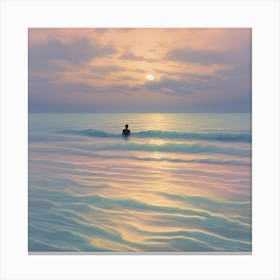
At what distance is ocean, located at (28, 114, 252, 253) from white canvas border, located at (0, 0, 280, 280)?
0.32 feet

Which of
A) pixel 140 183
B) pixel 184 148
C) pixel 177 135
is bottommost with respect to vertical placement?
pixel 140 183

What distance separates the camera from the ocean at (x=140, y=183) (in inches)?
117

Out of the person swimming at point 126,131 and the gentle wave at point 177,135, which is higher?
the person swimming at point 126,131

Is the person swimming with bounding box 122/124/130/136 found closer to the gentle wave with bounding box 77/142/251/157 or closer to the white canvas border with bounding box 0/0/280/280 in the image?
the gentle wave with bounding box 77/142/251/157

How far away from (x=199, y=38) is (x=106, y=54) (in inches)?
33.2

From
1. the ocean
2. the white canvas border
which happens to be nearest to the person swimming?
the ocean
